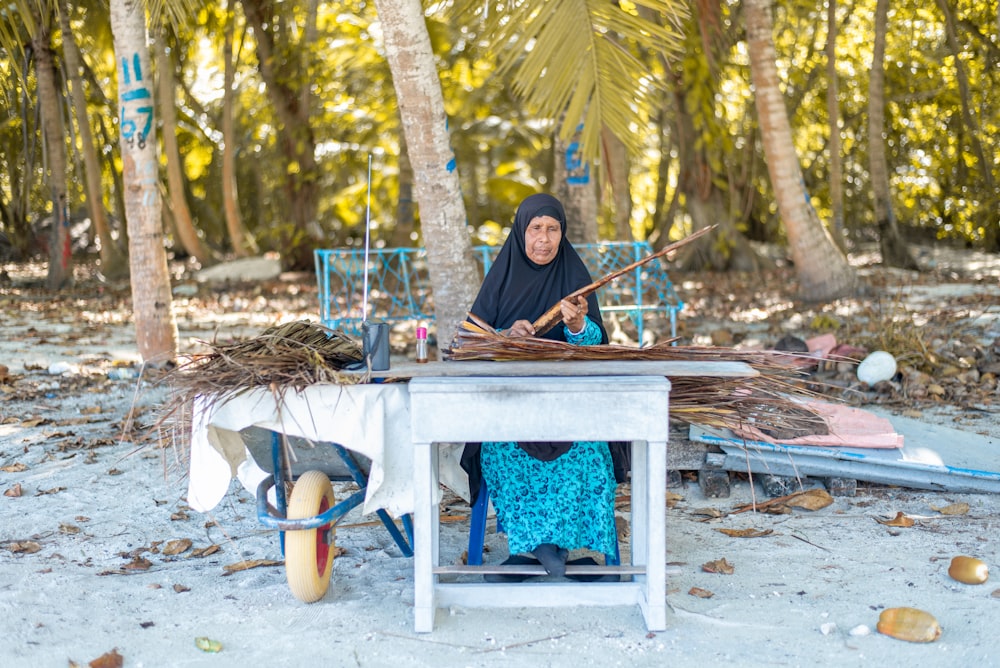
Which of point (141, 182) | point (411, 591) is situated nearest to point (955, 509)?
point (411, 591)

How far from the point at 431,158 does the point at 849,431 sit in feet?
7.94

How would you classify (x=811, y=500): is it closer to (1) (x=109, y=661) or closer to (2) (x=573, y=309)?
(2) (x=573, y=309)

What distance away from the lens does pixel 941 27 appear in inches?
601

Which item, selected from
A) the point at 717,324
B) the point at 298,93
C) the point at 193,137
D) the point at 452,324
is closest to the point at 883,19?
the point at 717,324

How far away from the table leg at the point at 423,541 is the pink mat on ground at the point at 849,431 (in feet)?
5.06

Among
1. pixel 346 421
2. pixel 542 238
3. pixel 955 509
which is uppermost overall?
Answer: pixel 542 238

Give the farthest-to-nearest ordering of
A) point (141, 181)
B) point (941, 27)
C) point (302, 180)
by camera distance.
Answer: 1. point (941, 27)
2. point (302, 180)
3. point (141, 181)

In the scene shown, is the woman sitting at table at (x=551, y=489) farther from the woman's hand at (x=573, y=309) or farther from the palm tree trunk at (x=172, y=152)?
the palm tree trunk at (x=172, y=152)

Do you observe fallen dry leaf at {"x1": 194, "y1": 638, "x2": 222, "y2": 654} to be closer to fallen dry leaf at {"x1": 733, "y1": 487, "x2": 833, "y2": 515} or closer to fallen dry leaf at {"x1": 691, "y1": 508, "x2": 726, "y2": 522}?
fallen dry leaf at {"x1": 691, "y1": 508, "x2": 726, "y2": 522}

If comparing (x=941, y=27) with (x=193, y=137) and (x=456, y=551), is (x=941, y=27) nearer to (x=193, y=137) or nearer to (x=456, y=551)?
(x=193, y=137)

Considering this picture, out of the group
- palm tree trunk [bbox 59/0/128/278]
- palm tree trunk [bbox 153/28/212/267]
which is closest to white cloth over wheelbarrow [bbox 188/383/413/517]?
palm tree trunk [bbox 59/0/128/278]

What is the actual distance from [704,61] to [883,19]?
3.50 meters

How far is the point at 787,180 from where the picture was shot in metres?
8.98

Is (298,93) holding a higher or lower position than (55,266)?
Result: higher
